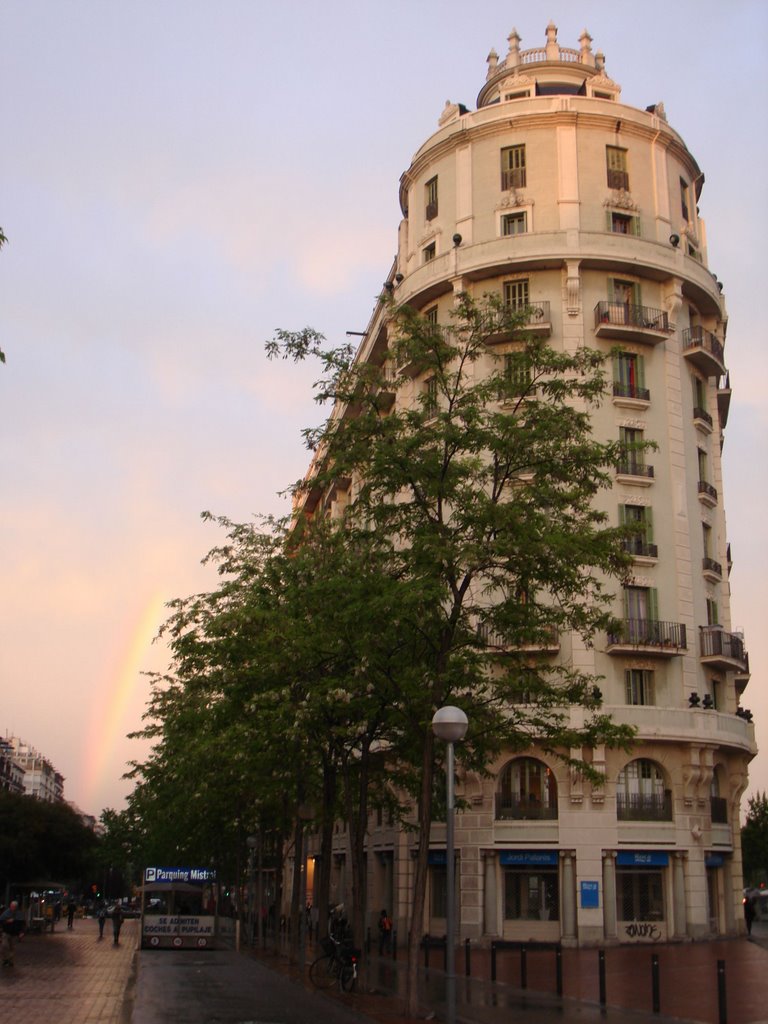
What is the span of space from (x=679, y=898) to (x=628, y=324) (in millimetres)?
21717

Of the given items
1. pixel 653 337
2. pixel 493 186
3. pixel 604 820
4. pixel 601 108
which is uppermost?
pixel 601 108

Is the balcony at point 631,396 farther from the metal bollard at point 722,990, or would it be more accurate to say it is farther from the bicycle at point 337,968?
the metal bollard at point 722,990

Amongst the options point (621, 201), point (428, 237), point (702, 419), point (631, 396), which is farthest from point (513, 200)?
point (702, 419)

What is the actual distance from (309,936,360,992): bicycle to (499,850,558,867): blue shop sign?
1402 cm

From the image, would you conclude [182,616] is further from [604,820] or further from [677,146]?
[677,146]

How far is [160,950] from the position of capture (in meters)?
44.7

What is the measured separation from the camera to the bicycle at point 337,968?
24516 mm

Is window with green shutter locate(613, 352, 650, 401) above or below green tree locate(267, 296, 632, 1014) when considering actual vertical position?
above

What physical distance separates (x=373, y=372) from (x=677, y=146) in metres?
30.9

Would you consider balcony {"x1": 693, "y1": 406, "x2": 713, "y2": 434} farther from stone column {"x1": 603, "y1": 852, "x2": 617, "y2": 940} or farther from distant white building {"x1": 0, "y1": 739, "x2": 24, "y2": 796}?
distant white building {"x1": 0, "y1": 739, "x2": 24, "y2": 796}

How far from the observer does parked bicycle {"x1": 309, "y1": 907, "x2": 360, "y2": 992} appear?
966 inches

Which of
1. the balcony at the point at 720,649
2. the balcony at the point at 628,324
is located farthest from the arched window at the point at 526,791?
the balcony at the point at 628,324

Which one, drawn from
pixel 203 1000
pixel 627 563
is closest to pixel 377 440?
pixel 627 563

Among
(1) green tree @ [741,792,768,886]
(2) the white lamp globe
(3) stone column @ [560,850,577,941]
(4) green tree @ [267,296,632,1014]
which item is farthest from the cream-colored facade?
(1) green tree @ [741,792,768,886]
